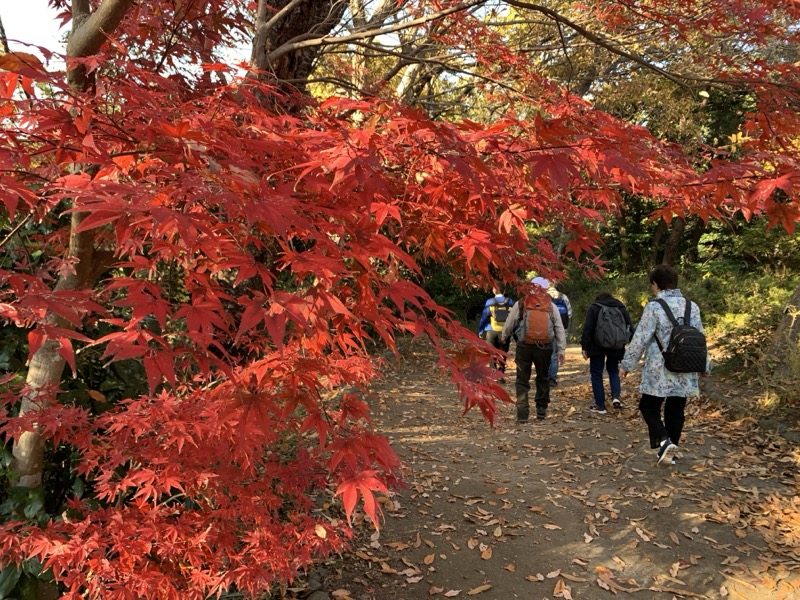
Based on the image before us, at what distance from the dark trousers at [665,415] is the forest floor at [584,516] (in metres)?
0.39

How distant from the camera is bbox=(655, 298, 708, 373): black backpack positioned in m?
4.09

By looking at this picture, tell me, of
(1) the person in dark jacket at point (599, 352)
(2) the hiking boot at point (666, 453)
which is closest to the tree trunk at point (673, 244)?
(1) the person in dark jacket at point (599, 352)

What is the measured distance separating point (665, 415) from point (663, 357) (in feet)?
2.07

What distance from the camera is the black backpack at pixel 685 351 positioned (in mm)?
4090

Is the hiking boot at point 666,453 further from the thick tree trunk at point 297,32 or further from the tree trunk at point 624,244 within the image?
the tree trunk at point 624,244

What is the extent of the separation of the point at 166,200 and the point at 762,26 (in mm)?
4334

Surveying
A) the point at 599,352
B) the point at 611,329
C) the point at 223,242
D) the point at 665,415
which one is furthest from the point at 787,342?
the point at 223,242

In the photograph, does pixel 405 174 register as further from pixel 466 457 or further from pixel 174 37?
pixel 466 457

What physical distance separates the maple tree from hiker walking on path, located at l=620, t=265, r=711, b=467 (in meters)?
1.74

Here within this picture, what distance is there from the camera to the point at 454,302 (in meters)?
15.0

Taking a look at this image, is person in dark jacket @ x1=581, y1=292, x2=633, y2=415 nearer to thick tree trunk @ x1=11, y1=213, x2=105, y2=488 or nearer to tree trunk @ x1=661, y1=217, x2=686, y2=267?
thick tree trunk @ x1=11, y1=213, x2=105, y2=488

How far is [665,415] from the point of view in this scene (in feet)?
14.7

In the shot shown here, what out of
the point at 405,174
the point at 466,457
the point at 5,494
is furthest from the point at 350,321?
the point at 466,457

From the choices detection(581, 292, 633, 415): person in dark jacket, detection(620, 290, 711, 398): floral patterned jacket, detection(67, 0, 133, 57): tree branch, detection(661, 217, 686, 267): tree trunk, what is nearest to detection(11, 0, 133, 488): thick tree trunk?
detection(67, 0, 133, 57): tree branch
